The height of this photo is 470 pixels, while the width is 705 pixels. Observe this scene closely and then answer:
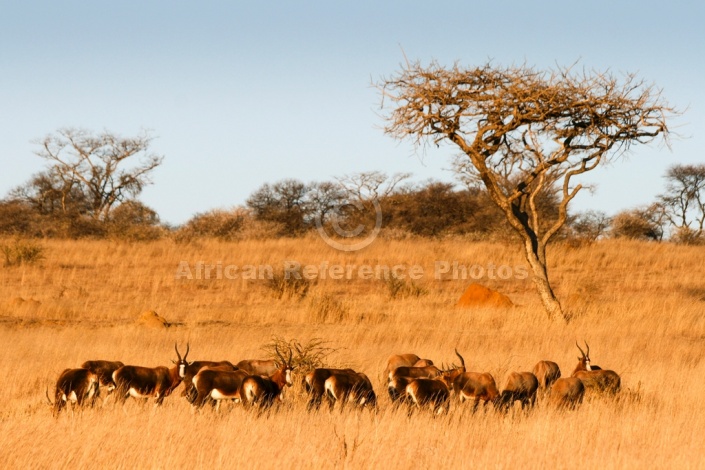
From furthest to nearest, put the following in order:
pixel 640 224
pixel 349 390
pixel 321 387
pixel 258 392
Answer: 1. pixel 640 224
2. pixel 321 387
3. pixel 349 390
4. pixel 258 392

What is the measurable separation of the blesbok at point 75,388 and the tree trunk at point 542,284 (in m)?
10.1

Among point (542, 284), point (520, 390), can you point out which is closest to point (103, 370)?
point (520, 390)

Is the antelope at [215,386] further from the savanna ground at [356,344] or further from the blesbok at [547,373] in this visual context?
the blesbok at [547,373]

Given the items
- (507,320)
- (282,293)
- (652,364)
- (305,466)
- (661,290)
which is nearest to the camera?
(305,466)

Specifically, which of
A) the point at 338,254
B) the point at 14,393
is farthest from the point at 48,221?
the point at 14,393

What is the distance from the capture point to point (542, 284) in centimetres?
1605

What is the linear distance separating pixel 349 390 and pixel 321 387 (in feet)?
1.01

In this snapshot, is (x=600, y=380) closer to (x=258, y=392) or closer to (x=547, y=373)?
(x=547, y=373)

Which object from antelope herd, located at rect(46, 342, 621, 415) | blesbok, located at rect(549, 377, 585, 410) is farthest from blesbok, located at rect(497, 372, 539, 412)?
blesbok, located at rect(549, 377, 585, 410)

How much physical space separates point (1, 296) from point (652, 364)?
539 inches

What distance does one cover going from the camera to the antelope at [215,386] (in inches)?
300

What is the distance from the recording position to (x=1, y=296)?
18.1 metres

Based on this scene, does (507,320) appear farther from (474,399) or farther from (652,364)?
(474,399)

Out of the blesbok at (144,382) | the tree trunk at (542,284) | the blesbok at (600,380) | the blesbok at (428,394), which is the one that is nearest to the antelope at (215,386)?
the blesbok at (144,382)
